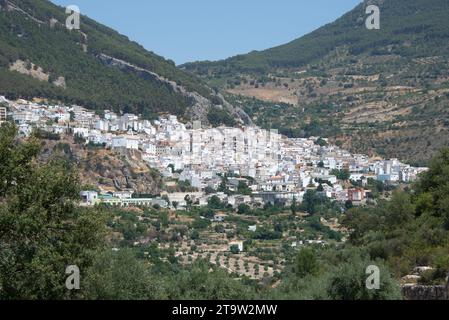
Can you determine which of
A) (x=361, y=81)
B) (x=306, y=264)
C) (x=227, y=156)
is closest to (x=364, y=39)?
(x=361, y=81)

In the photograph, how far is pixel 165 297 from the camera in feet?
47.5

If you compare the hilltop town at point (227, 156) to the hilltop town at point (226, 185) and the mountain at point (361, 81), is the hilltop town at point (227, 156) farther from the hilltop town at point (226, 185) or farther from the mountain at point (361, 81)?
the mountain at point (361, 81)

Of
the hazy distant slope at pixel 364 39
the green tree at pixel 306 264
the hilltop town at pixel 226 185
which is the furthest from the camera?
the hazy distant slope at pixel 364 39

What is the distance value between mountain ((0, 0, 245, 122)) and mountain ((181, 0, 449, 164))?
1492cm

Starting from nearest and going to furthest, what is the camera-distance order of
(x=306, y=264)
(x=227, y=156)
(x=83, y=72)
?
(x=306, y=264) → (x=227, y=156) → (x=83, y=72)

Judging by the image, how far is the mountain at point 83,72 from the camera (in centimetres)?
8369

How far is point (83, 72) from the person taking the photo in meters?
91.1

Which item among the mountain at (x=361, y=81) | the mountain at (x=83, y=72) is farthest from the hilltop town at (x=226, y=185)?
the mountain at (x=361, y=81)

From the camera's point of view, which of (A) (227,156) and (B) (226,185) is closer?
(B) (226,185)

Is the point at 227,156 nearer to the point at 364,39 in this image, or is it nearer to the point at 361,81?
the point at 361,81

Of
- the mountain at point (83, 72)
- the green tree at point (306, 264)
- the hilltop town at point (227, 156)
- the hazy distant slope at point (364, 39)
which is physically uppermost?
the hazy distant slope at point (364, 39)

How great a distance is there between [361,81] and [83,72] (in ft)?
154

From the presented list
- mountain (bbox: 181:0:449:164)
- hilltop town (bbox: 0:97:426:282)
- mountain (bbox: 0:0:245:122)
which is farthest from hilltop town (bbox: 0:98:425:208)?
mountain (bbox: 181:0:449:164)

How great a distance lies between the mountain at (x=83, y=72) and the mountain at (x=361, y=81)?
49.0 ft
